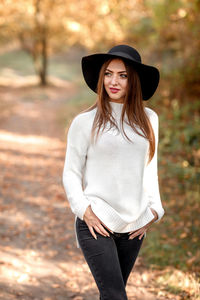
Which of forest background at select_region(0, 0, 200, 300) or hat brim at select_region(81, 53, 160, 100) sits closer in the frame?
hat brim at select_region(81, 53, 160, 100)

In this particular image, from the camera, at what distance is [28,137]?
40.9 feet

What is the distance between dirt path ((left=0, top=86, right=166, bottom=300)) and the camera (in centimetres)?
412

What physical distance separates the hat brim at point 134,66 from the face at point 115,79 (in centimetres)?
6

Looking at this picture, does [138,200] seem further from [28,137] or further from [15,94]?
[15,94]

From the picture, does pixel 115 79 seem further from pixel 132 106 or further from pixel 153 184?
pixel 153 184

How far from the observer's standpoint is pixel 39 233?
566 cm

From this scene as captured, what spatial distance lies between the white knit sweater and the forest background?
1997 mm

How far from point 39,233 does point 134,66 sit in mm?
3887

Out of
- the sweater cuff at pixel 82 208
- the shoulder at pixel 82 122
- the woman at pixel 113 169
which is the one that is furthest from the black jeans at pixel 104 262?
the shoulder at pixel 82 122

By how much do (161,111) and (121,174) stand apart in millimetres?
9344

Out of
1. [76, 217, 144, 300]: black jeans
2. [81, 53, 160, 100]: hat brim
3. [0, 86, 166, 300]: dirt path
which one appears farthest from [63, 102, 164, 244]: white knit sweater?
[0, 86, 166, 300]: dirt path

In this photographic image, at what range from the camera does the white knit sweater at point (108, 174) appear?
7.86 ft

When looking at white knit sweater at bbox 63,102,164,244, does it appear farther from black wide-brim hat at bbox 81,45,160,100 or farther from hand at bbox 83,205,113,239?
black wide-brim hat at bbox 81,45,160,100

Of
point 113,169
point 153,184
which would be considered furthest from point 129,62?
point 153,184
